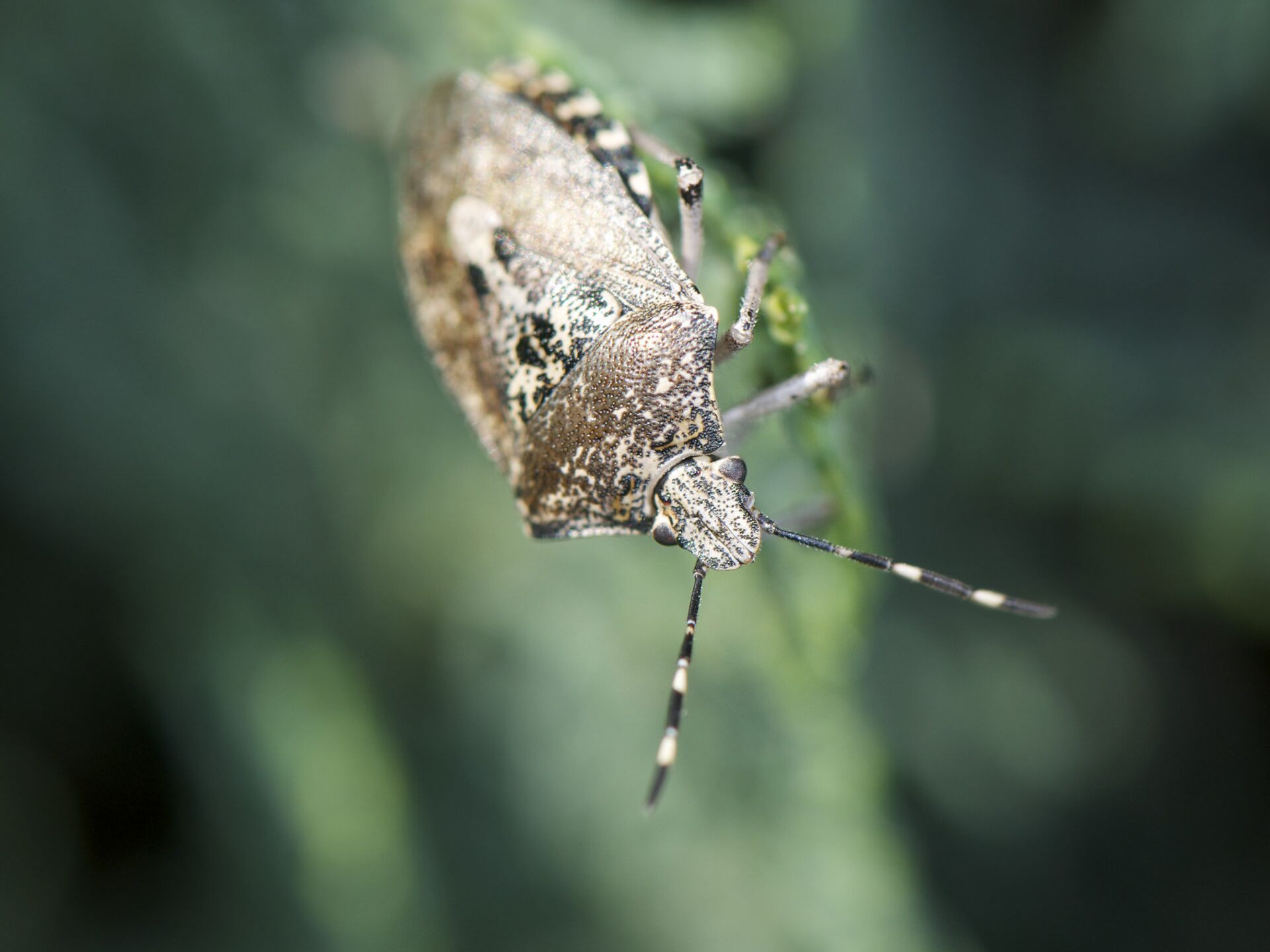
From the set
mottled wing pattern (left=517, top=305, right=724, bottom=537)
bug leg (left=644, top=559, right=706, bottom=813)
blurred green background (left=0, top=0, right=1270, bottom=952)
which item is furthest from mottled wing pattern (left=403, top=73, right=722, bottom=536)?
blurred green background (left=0, top=0, right=1270, bottom=952)

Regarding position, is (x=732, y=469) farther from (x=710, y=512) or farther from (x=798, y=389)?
(x=798, y=389)

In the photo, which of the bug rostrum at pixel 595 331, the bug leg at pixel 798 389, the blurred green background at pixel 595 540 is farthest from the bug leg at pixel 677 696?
the blurred green background at pixel 595 540

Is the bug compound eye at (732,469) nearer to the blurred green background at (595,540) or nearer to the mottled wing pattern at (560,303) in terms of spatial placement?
the mottled wing pattern at (560,303)

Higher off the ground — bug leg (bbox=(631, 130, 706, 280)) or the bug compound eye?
bug leg (bbox=(631, 130, 706, 280))

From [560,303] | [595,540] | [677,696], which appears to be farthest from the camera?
[595,540]

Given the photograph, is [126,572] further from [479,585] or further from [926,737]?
[926,737]

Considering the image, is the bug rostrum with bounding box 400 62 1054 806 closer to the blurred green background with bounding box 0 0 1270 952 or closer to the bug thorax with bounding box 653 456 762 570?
the bug thorax with bounding box 653 456 762 570

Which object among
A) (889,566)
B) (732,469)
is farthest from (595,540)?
(889,566)
